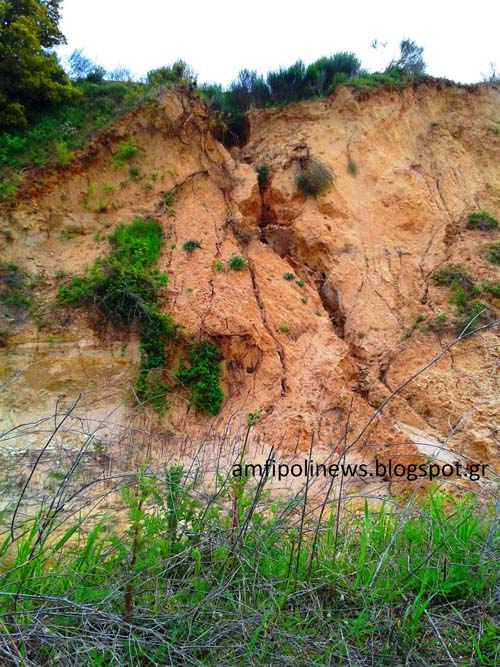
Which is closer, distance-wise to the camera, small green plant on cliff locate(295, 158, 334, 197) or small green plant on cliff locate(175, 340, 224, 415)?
small green plant on cliff locate(175, 340, 224, 415)

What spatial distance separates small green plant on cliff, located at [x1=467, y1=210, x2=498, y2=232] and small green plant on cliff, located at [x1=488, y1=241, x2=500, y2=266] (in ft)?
2.02

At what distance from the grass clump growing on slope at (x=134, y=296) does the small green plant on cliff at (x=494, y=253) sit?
21.5 ft

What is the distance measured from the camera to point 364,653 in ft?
9.01

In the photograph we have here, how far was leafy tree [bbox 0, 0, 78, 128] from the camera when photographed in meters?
10.2

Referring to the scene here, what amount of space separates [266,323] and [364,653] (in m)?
6.80

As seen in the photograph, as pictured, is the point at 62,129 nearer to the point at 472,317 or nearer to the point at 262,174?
the point at 262,174

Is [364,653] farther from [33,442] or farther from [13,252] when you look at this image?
[13,252]

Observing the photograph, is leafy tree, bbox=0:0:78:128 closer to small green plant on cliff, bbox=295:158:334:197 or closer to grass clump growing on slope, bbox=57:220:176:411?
grass clump growing on slope, bbox=57:220:176:411

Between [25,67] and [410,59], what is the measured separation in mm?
10045

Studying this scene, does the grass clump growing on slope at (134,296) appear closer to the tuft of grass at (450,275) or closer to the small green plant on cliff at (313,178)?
the small green plant on cliff at (313,178)

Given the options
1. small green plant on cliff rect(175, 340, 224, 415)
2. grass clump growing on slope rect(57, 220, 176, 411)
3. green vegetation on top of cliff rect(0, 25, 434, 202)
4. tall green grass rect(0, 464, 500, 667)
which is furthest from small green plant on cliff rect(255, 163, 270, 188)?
tall green grass rect(0, 464, 500, 667)

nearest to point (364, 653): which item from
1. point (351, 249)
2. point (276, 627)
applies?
point (276, 627)

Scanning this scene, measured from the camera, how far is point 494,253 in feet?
33.4

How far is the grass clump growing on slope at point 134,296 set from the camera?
28.3 ft
